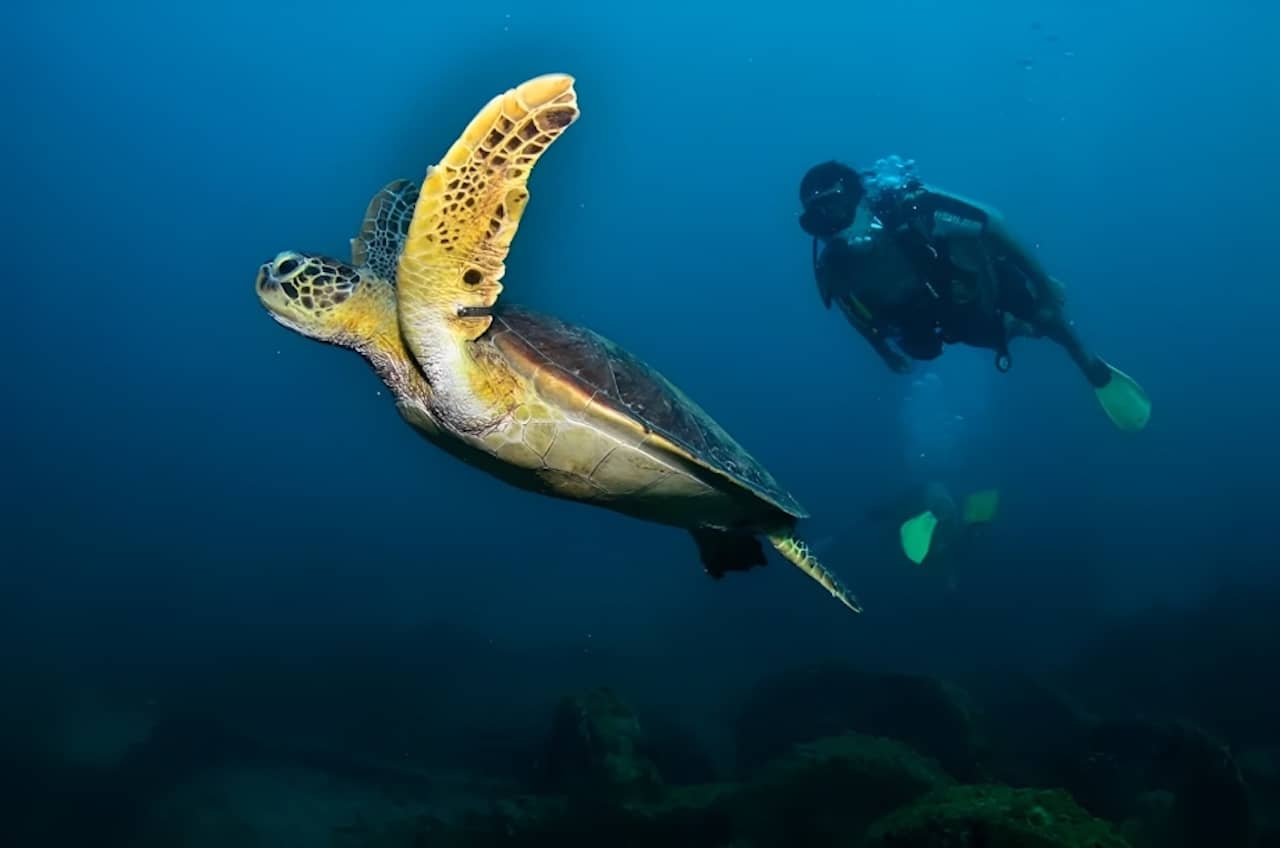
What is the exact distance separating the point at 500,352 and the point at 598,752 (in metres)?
4.46

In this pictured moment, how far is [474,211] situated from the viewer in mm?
2295

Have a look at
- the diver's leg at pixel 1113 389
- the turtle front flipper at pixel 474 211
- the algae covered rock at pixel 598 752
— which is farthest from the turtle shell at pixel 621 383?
the diver's leg at pixel 1113 389

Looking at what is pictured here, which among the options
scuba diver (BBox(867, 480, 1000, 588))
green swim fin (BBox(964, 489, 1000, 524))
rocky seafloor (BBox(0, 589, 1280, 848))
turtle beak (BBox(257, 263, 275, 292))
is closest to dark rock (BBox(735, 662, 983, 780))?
rocky seafloor (BBox(0, 589, 1280, 848))

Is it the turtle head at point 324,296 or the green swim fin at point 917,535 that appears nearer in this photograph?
the turtle head at point 324,296

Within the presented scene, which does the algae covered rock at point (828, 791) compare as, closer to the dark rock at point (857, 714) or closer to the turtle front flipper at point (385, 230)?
the dark rock at point (857, 714)

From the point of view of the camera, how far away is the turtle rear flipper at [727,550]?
14.3 ft

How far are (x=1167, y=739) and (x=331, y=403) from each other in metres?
92.0

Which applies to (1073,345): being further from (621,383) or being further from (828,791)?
(621,383)

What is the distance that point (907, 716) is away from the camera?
7832 millimetres

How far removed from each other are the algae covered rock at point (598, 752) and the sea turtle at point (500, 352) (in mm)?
3081

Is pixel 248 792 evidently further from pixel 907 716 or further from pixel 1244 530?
pixel 1244 530

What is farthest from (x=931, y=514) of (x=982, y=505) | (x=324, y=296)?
(x=324, y=296)

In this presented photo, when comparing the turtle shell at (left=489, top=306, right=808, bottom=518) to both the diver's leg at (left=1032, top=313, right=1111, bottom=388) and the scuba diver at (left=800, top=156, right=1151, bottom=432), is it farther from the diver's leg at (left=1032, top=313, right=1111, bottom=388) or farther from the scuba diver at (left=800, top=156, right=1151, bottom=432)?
the diver's leg at (left=1032, top=313, right=1111, bottom=388)

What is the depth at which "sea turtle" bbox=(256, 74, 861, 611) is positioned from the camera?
2225 millimetres
